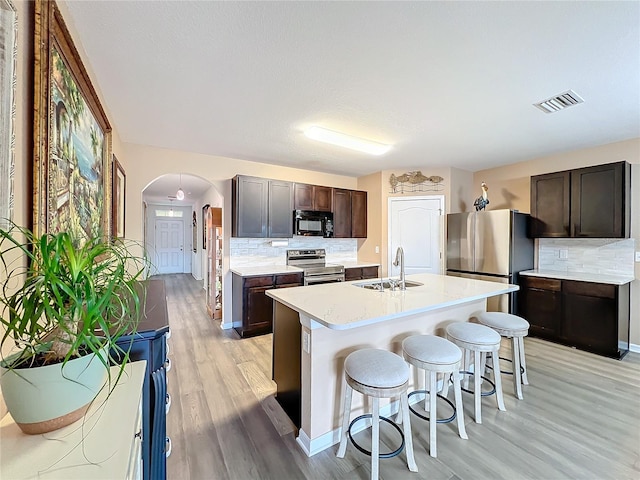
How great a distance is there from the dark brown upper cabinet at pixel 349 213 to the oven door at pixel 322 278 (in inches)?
32.2

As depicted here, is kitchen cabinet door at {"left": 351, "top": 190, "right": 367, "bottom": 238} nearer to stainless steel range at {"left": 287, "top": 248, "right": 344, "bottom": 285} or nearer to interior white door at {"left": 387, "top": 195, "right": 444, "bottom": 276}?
interior white door at {"left": 387, "top": 195, "right": 444, "bottom": 276}

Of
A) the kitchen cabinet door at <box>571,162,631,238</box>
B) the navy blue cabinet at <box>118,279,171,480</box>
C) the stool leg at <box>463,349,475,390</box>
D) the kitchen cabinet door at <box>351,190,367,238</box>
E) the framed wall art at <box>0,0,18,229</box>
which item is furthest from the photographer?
the kitchen cabinet door at <box>351,190,367,238</box>

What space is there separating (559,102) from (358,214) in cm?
322

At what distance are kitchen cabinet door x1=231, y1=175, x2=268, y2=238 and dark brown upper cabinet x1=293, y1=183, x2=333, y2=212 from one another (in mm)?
548

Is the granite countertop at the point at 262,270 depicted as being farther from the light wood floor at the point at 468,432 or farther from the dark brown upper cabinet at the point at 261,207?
the light wood floor at the point at 468,432

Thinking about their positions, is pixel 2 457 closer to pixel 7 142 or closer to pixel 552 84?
pixel 7 142

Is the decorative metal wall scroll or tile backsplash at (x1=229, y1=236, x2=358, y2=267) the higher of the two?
the decorative metal wall scroll

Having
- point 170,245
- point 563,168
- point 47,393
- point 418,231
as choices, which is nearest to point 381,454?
point 47,393

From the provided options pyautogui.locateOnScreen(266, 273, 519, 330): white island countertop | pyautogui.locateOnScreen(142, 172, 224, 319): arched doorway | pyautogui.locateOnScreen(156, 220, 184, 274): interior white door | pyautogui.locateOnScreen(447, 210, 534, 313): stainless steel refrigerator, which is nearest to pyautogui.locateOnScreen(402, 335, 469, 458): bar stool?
pyautogui.locateOnScreen(266, 273, 519, 330): white island countertop

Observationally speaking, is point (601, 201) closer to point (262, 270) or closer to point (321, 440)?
point (321, 440)

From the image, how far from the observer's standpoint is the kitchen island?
5.80 feet

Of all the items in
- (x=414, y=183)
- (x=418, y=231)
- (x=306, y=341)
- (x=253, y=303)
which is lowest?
(x=253, y=303)

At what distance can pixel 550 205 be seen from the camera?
3.80 m

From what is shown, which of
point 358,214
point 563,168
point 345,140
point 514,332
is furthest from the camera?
point 358,214
